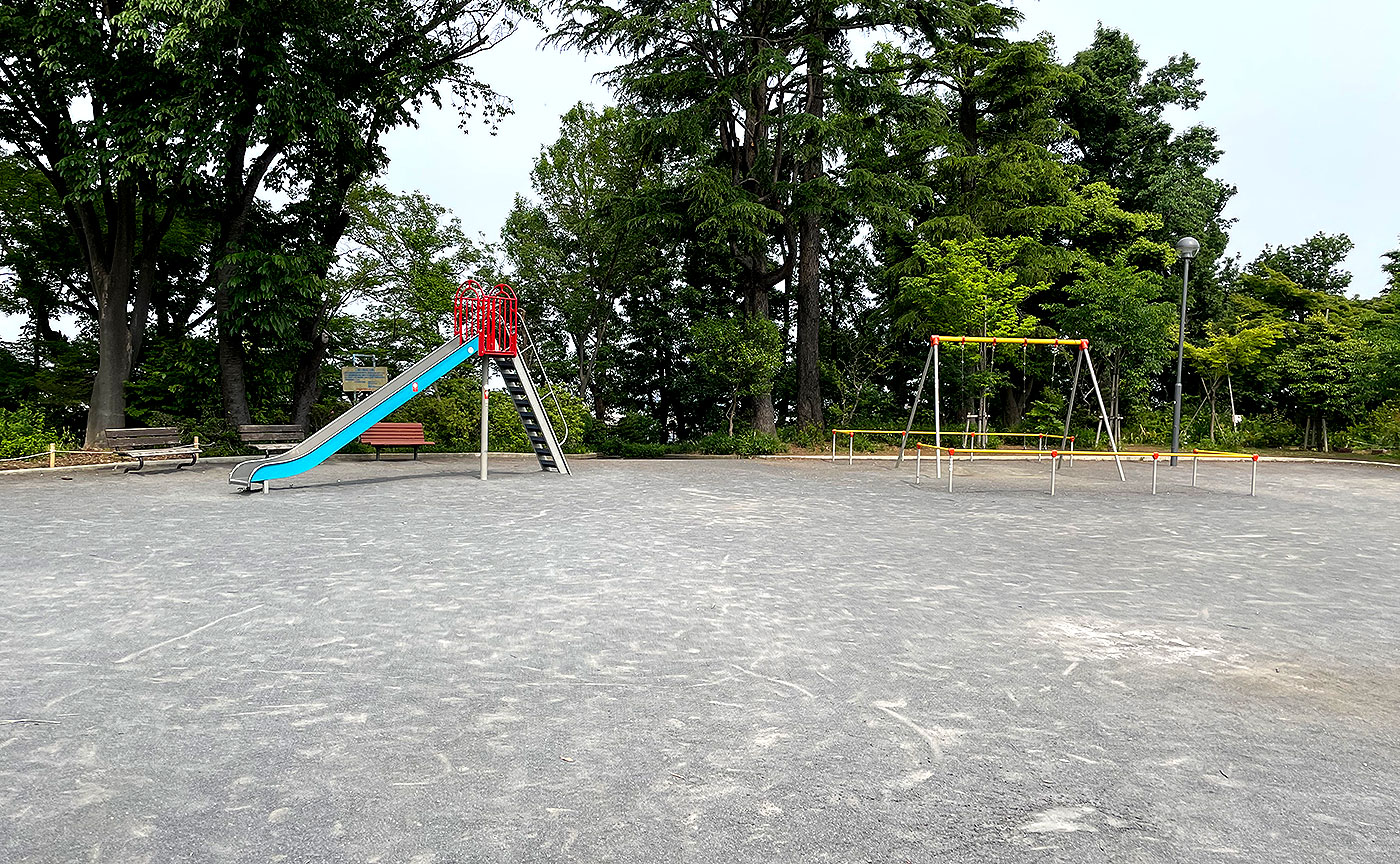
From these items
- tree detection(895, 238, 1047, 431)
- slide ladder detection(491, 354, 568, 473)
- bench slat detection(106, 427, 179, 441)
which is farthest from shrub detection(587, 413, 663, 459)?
bench slat detection(106, 427, 179, 441)

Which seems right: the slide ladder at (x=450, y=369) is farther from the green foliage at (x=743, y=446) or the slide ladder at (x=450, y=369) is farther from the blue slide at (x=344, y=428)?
the green foliage at (x=743, y=446)

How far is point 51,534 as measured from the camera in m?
8.65

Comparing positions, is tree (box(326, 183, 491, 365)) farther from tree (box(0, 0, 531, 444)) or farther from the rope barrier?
the rope barrier

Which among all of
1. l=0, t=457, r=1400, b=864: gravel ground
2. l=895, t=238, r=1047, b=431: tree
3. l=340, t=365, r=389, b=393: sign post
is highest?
l=895, t=238, r=1047, b=431: tree

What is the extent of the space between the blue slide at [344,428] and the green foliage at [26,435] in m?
6.17

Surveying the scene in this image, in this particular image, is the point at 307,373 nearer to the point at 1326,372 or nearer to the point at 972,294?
the point at 972,294

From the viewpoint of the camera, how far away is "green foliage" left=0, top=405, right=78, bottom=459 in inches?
624

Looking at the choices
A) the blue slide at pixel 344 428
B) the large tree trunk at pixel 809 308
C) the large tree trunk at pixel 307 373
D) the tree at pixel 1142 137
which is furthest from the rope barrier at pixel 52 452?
the tree at pixel 1142 137

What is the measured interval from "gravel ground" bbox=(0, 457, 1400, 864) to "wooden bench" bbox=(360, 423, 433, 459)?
877cm

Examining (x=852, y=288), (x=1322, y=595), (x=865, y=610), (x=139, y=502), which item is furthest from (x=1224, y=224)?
(x=139, y=502)

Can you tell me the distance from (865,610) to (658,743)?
267 cm

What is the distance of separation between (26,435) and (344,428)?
8.19 m

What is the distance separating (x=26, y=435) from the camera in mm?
16484

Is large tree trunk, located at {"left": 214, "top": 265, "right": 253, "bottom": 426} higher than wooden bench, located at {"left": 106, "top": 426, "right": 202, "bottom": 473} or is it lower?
higher
